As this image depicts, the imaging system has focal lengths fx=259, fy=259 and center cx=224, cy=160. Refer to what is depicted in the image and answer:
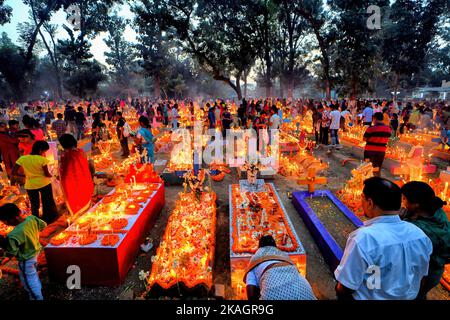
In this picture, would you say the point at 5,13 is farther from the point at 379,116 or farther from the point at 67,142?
the point at 379,116

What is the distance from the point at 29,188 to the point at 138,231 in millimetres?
2580

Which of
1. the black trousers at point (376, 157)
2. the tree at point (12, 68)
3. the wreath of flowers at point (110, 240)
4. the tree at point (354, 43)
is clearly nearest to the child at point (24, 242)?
the wreath of flowers at point (110, 240)

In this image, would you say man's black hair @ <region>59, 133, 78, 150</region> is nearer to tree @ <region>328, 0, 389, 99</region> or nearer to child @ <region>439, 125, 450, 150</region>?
child @ <region>439, 125, 450, 150</region>

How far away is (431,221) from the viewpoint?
2.65m

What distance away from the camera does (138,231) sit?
5.22 m

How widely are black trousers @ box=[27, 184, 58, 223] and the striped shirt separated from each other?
8.71 meters

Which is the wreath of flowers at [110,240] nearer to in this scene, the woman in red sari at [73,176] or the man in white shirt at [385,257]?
the woman in red sari at [73,176]

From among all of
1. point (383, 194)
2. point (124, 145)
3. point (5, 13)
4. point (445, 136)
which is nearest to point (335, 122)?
point (445, 136)

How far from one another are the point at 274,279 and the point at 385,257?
2.94 feet

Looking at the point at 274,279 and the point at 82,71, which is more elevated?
the point at 82,71

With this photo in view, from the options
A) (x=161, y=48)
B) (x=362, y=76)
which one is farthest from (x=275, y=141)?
(x=161, y=48)

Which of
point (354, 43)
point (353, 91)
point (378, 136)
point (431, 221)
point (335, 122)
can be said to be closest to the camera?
point (431, 221)

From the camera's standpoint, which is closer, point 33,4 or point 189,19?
point 189,19

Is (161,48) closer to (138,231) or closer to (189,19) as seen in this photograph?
(189,19)
